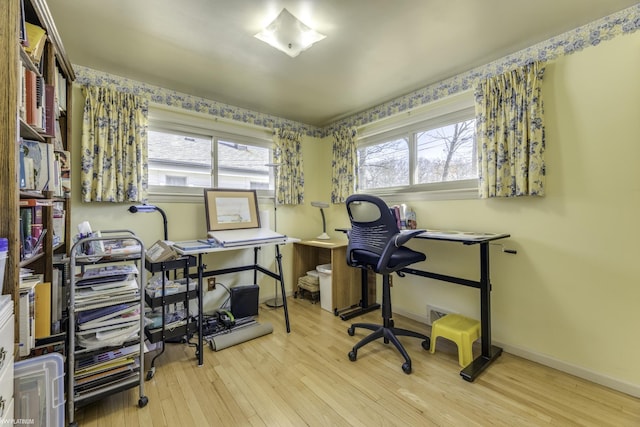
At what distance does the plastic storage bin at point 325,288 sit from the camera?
298 cm

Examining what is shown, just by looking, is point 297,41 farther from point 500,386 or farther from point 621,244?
point 500,386

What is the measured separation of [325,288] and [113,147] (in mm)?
2400

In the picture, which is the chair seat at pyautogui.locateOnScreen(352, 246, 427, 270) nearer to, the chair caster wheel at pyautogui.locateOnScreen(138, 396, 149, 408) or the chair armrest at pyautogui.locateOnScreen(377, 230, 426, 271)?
the chair armrest at pyautogui.locateOnScreen(377, 230, 426, 271)

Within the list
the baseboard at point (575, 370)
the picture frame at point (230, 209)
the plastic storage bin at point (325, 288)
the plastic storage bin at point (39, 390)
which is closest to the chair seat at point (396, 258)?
the plastic storage bin at point (325, 288)

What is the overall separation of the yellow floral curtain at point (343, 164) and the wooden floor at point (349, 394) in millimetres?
1828

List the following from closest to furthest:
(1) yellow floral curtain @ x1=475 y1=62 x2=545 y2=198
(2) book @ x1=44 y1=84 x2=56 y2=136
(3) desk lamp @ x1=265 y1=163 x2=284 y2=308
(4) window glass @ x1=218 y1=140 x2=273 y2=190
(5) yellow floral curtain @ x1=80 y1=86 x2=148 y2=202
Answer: (2) book @ x1=44 y1=84 x2=56 y2=136
(1) yellow floral curtain @ x1=475 y1=62 x2=545 y2=198
(5) yellow floral curtain @ x1=80 y1=86 x2=148 y2=202
(4) window glass @ x1=218 y1=140 x2=273 y2=190
(3) desk lamp @ x1=265 y1=163 x2=284 y2=308

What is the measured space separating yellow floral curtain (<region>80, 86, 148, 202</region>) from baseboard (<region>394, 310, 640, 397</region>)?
337 cm

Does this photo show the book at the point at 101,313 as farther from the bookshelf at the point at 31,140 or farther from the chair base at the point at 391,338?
the chair base at the point at 391,338

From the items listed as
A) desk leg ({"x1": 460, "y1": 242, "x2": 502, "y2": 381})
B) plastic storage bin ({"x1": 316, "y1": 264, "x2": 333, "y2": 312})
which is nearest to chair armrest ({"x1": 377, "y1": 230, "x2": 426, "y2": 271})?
desk leg ({"x1": 460, "y1": 242, "x2": 502, "y2": 381})

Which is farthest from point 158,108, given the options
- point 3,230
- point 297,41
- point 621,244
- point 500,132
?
point 621,244

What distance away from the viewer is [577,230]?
Result: 185cm

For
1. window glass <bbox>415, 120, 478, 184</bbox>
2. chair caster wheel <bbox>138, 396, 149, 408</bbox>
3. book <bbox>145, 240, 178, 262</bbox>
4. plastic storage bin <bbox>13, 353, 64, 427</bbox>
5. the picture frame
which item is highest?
window glass <bbox>415, 120, 478, 184</bbox>

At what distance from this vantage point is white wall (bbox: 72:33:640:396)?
1.67 meters

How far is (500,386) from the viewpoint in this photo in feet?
5.71
